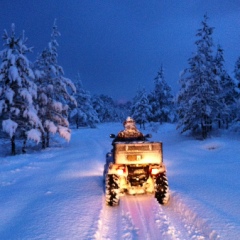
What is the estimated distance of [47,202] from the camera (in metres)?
7.88

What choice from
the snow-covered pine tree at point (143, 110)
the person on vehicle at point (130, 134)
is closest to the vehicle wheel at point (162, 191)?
the person on vehicle at point (130, 134)

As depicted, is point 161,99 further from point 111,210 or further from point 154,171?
point 111,210

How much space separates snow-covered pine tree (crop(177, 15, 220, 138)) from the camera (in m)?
25.6

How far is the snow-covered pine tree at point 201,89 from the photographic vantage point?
2561 centimetres

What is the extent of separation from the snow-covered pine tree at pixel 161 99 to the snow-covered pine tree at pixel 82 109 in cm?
1390

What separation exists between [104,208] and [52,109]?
1973 cm

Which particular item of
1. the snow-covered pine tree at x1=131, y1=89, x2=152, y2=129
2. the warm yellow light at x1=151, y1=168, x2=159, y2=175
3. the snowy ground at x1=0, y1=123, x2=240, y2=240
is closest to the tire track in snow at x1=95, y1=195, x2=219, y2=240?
the snowy ground at x1=0, y1=123, x2=240, y2=240

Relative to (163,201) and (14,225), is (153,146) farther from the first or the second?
(14,225)

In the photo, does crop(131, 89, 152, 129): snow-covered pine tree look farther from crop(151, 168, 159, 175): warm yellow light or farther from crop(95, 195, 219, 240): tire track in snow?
crop(95, 195, 219, 240): tire track in snow

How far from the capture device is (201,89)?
25.4m

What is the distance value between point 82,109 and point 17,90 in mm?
38345

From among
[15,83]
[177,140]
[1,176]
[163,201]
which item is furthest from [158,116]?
[163,201]

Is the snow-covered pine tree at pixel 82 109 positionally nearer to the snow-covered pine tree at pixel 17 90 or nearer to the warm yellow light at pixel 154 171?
the snow-covered pine tree at pixel 17 90

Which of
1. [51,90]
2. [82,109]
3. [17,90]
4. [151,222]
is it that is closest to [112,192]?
[151,222]
